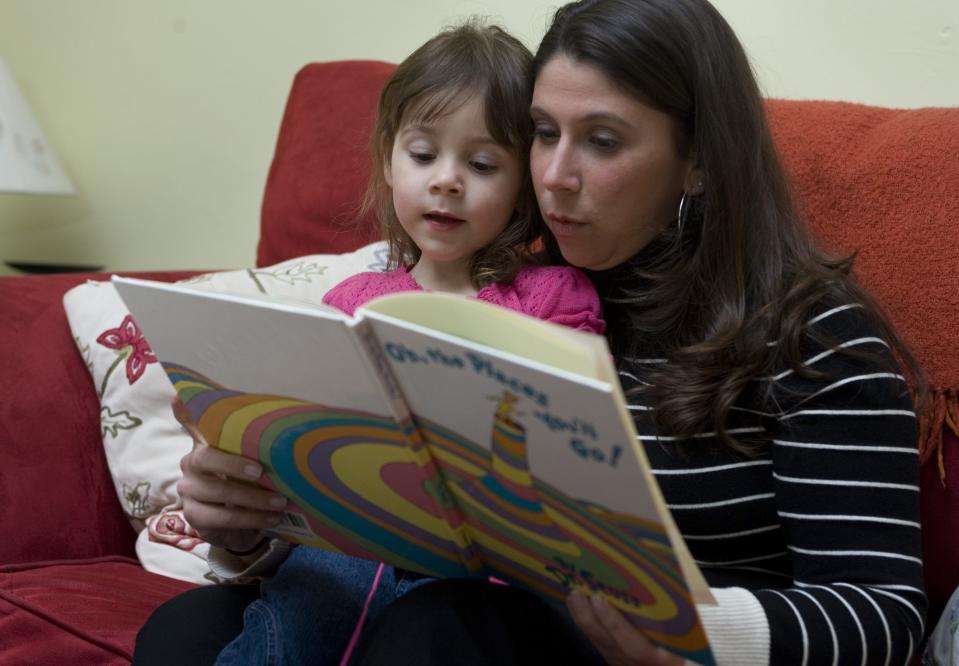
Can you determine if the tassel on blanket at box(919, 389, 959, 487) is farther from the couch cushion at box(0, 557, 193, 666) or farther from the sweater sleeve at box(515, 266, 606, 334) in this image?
the couch cushion at box(0, 557, 193, 666)

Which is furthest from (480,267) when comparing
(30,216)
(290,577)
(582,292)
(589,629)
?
(30,216)

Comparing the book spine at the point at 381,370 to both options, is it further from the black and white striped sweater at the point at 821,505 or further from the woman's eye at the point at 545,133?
the woman's eye at the point at 545,133

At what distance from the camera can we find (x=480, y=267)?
1.13 m

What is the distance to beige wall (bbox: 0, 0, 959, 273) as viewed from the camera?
6.40ft

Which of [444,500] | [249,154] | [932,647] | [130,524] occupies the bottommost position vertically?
[130,524]

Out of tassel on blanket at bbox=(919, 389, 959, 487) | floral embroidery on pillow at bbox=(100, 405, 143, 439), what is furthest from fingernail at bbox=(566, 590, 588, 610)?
floral embroidery on pillow at bbox=(100, 405, 143, 439)

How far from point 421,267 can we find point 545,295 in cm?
18

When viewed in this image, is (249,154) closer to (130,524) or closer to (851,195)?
(130,524)

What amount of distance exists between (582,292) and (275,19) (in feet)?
3.95

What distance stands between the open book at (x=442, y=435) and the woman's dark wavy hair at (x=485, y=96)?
0.38 metres

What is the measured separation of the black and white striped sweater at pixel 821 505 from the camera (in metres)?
0.80

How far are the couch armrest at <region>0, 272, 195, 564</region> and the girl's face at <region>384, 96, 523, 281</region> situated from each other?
553 millimetres

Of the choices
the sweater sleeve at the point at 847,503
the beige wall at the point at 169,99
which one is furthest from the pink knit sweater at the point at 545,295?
the beige wall at the point at 169,99

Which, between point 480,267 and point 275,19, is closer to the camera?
point 480,267
